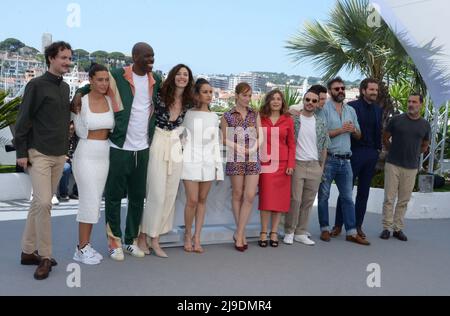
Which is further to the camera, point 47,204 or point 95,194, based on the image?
point 95,194

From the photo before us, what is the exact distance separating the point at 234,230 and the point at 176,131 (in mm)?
1316

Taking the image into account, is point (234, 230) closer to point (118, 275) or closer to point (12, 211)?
point (118, 275)

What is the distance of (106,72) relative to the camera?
4.13 metres

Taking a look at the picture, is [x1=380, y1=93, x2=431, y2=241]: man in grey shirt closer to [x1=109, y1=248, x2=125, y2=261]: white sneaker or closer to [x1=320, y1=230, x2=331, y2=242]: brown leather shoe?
[x1=320, y1=230, x2=331, y2=242]: brown leather shoe

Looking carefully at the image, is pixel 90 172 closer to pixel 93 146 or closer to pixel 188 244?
pixel 93 146

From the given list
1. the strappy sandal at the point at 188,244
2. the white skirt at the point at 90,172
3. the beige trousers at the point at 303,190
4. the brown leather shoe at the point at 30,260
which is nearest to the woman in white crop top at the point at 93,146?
the white skirt at the point at 90,172

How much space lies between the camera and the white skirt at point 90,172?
4.13m

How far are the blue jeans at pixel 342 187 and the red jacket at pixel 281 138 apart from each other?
0.52m

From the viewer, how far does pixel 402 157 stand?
5562 millimetres

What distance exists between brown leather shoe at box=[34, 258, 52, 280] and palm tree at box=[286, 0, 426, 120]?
5.98 m

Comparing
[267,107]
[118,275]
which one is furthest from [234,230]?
[118,275]

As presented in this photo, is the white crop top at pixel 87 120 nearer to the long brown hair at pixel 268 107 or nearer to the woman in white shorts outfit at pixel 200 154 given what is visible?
the woman in white shorts outfit at pixel 200 154

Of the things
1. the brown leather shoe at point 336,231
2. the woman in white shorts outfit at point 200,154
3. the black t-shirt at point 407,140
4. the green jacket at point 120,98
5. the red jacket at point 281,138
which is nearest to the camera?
the green jacket at point 120,98

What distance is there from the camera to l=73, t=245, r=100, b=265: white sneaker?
4211mm
